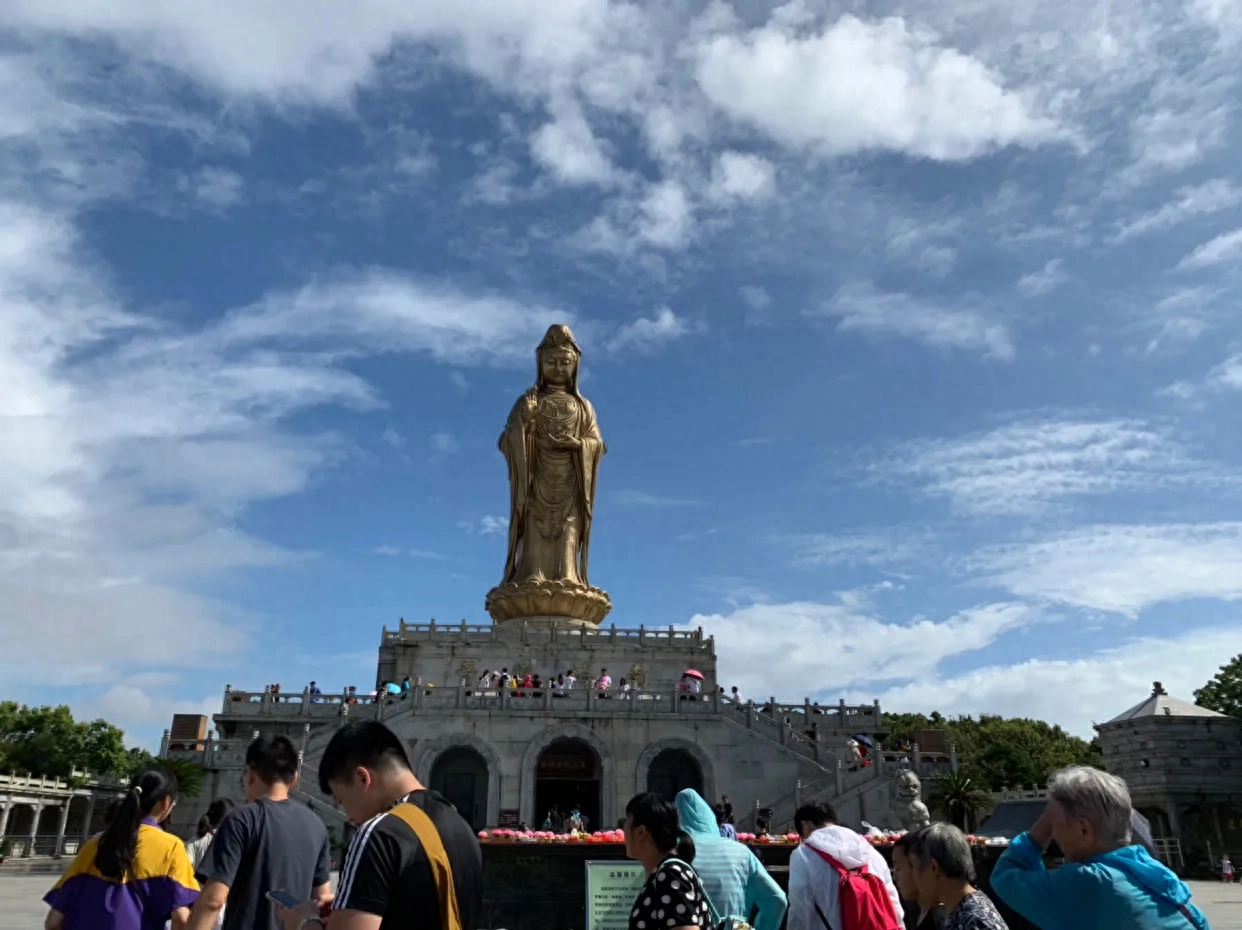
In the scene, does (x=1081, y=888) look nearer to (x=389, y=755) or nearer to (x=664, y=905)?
(x=664, y=905)

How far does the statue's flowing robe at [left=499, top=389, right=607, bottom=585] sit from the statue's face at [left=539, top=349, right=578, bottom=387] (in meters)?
1.44

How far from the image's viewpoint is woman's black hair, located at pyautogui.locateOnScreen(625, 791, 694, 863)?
14.4 ft

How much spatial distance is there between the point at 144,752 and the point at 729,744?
35676 mm

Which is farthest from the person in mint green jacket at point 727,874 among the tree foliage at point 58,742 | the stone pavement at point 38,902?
the tree foliage at point 58,742

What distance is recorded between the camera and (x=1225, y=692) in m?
39.3

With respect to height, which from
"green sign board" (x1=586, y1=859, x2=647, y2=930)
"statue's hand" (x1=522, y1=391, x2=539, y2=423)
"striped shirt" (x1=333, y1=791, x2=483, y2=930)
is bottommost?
"green sign board" (x1=586, y1=859, x2=647, y2=930)

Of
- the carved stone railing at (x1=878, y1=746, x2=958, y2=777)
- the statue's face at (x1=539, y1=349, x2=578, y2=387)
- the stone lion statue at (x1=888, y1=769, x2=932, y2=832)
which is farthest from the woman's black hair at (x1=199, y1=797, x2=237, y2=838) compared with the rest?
the statue's face at (x1=539, y1=349, x2=578, y2=387)

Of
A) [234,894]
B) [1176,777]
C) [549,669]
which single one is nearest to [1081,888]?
[234,894]

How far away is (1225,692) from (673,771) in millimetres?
25861

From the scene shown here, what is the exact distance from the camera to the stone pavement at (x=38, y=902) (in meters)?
13.5

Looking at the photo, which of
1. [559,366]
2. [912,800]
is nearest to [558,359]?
[559,366]

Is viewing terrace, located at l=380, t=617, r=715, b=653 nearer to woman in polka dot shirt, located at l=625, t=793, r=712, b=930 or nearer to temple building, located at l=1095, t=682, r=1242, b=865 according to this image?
temple building, located at l=1095, t=682, r=1242, b=865

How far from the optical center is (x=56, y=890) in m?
4.93

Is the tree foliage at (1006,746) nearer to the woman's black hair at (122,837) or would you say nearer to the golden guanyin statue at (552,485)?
the golden guanyin statue at (552,485)
